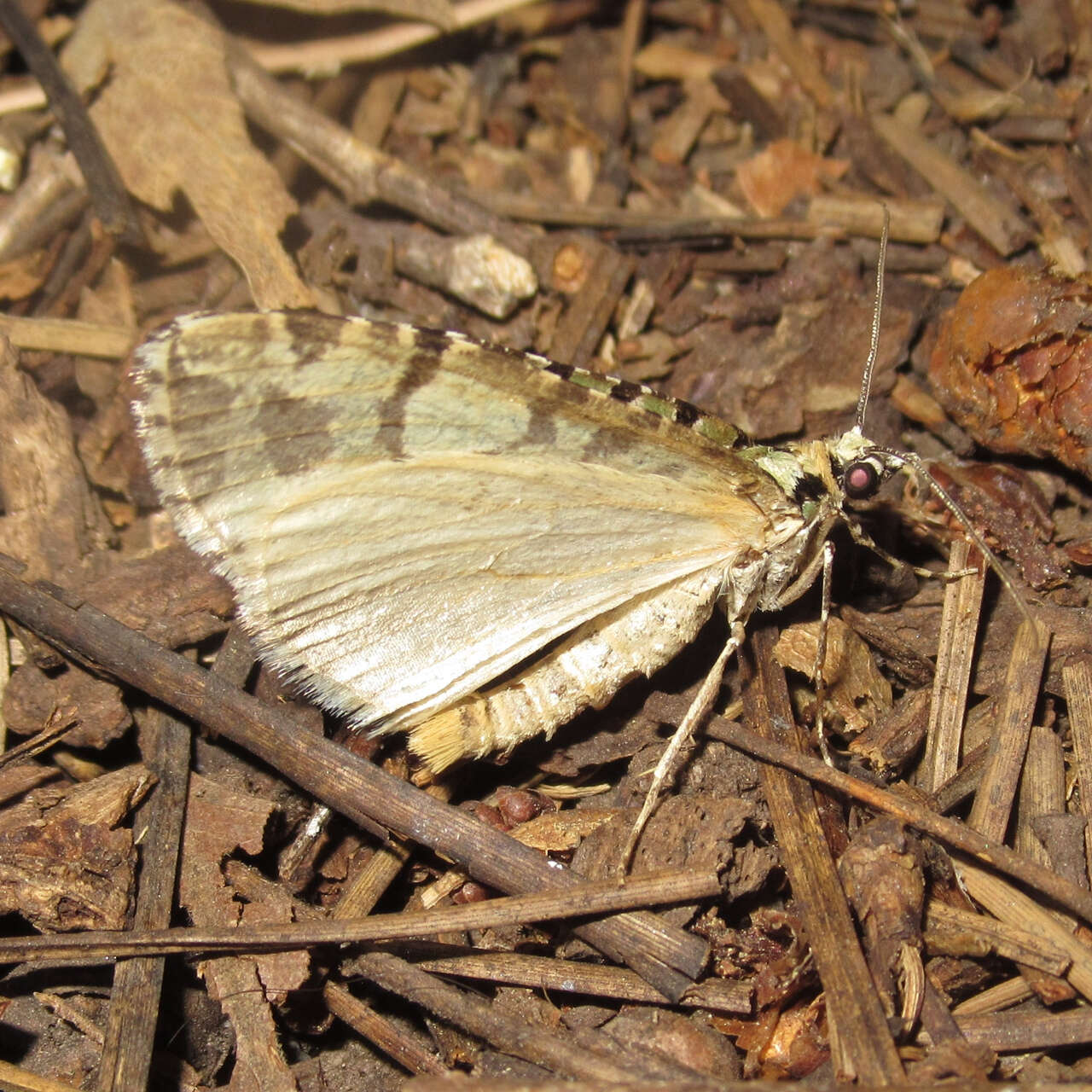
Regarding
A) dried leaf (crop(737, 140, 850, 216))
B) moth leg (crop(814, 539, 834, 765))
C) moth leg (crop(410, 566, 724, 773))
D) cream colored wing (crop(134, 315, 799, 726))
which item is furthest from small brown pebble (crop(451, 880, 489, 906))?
dried leaf (crop(737, 140, 850, 216))

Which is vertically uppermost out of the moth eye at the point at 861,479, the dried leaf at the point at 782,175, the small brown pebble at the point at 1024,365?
the dried leaf at the point at 782,175

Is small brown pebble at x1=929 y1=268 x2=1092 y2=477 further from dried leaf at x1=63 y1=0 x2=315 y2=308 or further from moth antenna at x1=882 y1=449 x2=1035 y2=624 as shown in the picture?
dried leaf at x1=63 y1=0 x2=315 y2=308

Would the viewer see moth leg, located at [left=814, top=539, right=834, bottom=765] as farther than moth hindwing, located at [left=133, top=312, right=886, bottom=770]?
Yes

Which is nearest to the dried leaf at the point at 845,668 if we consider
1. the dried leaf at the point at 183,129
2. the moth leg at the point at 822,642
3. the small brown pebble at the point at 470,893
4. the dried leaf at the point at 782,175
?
the moth leg at the point at 822,642

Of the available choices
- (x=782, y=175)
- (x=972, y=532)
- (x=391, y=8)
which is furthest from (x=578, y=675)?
(x=391, y=8)

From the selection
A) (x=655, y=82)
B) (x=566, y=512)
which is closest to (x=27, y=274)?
(x=566, y=512)

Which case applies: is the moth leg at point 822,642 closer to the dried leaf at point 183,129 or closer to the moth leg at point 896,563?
the moth leg at point 896,563

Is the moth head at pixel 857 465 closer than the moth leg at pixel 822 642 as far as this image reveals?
No

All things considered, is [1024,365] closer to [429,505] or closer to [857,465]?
[857,465]
